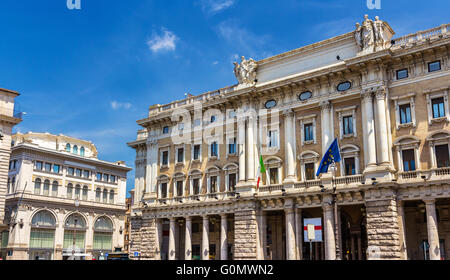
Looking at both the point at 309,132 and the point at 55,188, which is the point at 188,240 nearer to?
the point at 309,132

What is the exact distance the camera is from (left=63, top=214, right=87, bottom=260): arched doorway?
2963 inches

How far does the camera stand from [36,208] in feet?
236

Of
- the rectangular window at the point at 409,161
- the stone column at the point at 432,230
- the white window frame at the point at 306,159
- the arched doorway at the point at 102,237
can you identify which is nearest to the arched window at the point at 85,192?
the arched doorway at the point at 102,237

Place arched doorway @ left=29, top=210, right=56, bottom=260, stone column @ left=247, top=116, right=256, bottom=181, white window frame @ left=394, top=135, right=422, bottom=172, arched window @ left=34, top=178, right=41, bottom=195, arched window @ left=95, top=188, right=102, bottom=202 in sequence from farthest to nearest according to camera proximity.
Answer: arched window @ left=95, top=188, right=102, bottom=202, arched window @ left=34, top=178, right=41, bottom=195, arched doorway @ left=29, top=210, right=56, bottom=260, stone column @ left=247, top=116, right=256, bottom=181, white window frame @ left=394, top=135, right=422, bottom=172

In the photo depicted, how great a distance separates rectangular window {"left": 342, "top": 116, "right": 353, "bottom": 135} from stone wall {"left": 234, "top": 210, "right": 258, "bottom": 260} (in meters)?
11.6

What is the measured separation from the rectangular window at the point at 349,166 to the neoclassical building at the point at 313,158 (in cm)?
9

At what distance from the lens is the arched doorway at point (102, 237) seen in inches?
3164

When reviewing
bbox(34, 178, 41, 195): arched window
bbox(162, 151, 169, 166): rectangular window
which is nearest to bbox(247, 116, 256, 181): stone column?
bbox(162, 151, 169, 166): rectangular window

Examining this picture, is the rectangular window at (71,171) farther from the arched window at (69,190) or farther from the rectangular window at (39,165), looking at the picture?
the rectangular window at (39,165)

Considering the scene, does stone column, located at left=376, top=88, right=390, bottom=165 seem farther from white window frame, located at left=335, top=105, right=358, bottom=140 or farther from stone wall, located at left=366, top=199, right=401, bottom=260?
stone wall, located at left=366, top=199, right=401, bottom=260

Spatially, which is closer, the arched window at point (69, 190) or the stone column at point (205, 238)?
the stone column at point (205, 238)

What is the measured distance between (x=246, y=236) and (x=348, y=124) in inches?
563
